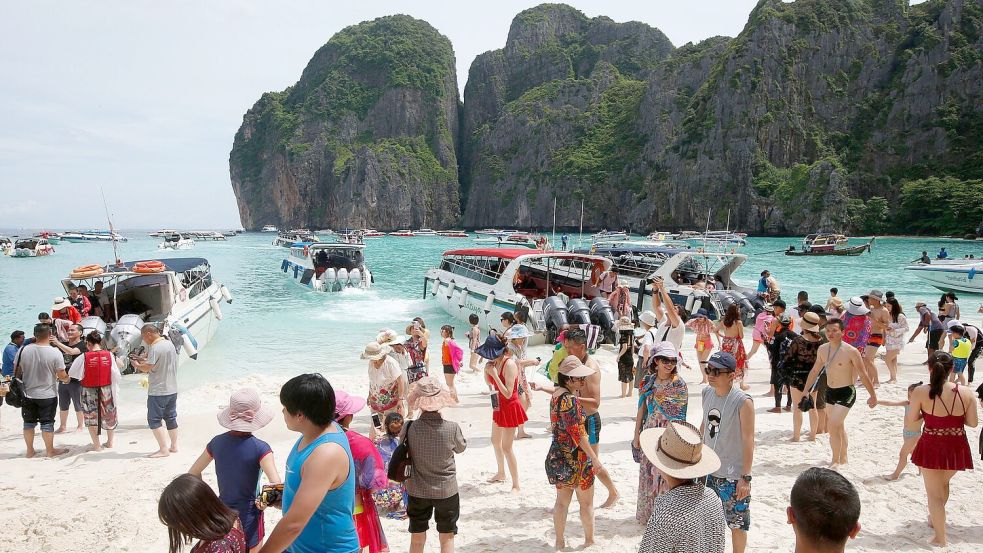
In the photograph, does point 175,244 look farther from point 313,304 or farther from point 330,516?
point 330,516

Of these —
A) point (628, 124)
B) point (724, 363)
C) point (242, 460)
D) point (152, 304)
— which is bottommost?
point (152, 304)

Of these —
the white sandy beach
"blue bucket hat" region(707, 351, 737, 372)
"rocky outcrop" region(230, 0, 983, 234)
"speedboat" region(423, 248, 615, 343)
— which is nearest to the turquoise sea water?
"speedboat" region(423, 248, 615, 343)

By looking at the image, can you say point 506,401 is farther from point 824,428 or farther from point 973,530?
point 824,428

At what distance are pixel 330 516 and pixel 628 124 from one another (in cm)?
13456

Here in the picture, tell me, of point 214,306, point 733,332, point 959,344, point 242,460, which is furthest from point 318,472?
point 214,306

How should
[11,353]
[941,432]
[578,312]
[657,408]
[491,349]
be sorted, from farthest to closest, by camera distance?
[578,312], [11,353], [491,349], [657,408], [941,432]

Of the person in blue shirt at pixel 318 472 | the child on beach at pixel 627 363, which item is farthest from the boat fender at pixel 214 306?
the person in blue shirt at pixel 318 472

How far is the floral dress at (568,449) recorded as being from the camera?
3844 millimetres

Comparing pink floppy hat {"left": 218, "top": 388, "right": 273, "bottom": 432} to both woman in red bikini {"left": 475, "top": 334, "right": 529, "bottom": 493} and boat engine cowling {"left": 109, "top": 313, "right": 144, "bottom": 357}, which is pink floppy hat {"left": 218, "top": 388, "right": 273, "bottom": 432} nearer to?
woman in red bikini {"left": 475, "top": 334, "right": 529, "bottom": 493}

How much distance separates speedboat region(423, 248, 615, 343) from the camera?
1341 cm

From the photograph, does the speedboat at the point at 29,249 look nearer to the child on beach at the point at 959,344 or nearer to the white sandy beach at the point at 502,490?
the white sandy beach at the point at 502,490

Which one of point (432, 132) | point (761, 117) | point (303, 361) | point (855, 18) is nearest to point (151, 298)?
point (303, 361)

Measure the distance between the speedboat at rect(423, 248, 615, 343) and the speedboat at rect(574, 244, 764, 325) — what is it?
146 cm

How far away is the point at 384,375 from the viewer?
A: 5621 millimetres
